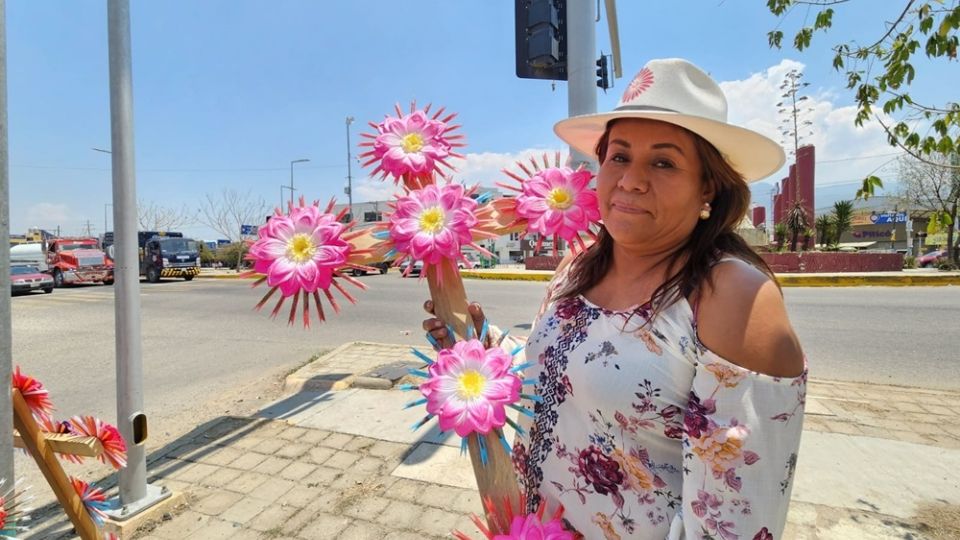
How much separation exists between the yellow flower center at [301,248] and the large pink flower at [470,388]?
34 centimetres

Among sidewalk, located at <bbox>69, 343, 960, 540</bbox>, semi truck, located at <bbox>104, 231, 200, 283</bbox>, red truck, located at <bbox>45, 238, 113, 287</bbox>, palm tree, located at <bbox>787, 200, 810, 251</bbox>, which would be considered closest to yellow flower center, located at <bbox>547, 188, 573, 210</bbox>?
sidewalk, located at <bbox>69, 343, 960, 540</bbox>

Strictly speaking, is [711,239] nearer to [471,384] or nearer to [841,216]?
[471,384]

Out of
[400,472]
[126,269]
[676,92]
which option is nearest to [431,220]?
[676,92]

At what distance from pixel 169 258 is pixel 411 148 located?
24.6 meters

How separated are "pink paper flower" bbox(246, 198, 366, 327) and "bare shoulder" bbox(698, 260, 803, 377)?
71 centimetres

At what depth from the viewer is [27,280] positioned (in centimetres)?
1700

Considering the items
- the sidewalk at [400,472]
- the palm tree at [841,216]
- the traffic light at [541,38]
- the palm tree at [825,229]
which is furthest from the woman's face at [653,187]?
the palm tree at [825,229]

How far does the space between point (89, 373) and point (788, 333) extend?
788 centimetres

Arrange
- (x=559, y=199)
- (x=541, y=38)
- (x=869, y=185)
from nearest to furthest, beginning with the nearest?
1. (x=559, y=199)
2. (x=869, y=185)
3. (x=541, y=38)

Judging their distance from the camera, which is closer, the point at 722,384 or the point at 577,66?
the point at 722,384

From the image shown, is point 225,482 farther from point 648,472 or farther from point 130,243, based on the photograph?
point 648,472

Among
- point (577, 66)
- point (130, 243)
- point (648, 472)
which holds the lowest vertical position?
point (648, 472)

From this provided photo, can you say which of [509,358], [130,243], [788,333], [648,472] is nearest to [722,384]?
[788,333]

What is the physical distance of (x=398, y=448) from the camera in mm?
3521
